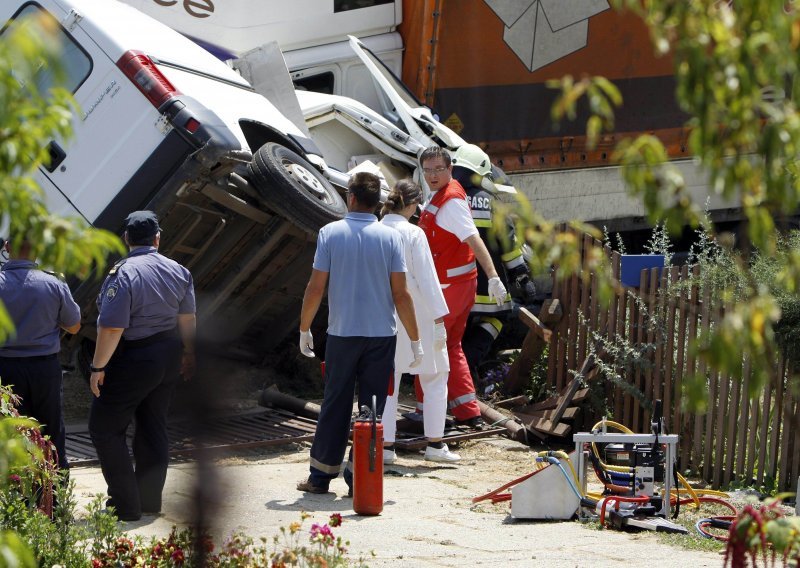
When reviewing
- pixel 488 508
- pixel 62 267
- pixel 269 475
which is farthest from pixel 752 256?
pixel 62 267

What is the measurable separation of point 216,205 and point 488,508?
2.95m

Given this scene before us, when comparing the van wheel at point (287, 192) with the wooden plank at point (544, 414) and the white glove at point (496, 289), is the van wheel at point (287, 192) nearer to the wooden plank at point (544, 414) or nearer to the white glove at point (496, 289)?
the white glove at point (496, 289)

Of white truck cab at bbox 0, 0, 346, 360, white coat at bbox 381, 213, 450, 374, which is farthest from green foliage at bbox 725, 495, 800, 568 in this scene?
white truck cab at bbox 0, 0, 346, 360

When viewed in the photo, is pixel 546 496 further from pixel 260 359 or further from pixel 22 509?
pixel 260 359

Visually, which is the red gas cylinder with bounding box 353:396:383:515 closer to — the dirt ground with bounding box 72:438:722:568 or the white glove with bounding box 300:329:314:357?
the dirt ground with bounding box 72:438:722:568

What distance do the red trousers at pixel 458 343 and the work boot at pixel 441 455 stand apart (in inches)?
23.0

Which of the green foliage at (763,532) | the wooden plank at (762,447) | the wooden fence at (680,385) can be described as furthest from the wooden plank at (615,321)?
the green foliage at (763,532)

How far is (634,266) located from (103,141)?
340 centimetres

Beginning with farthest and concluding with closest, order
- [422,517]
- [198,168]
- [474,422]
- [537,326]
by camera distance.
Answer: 1. [537,326]
2. [474,422]
3. [198,168]
4. [422,517]

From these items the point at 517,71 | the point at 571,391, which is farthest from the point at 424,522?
the point at 517,71

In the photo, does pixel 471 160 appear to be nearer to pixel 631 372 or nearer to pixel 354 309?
pixel 631 372

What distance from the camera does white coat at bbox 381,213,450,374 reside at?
6.94m

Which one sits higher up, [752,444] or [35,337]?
[35,337]

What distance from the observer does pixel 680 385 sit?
6.94 m
